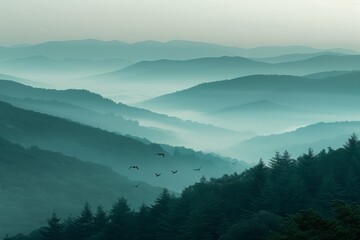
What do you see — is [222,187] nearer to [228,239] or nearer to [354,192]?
[354,192]

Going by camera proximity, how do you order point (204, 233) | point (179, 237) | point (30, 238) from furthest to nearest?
point (30, 238) < point (179, 237) < point (204, 233)

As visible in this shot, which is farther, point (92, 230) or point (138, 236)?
point (92, 230)

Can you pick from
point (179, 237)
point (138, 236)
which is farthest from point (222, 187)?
point (179, 237)

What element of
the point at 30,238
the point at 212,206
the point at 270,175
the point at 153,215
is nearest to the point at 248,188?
the point at 270,175

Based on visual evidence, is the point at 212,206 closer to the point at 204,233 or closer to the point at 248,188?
the point at 204,233

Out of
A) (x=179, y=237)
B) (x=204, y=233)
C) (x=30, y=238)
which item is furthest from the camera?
(x=30, y=238)

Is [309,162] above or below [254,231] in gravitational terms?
above
